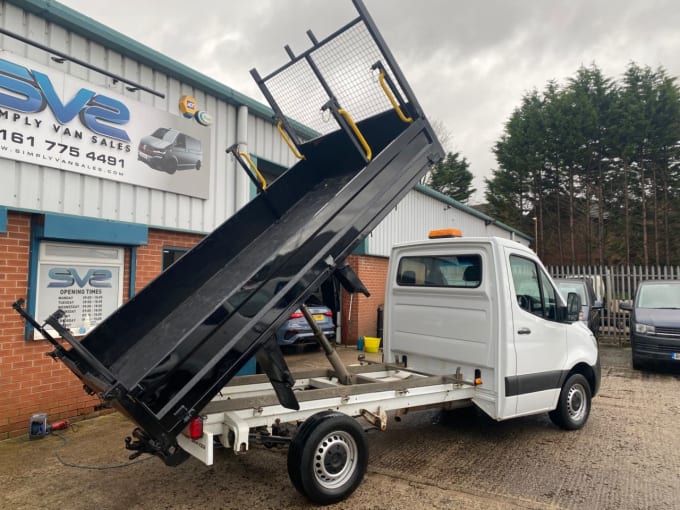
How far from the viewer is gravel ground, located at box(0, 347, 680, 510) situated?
374 cm

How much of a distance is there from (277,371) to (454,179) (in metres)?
39.2

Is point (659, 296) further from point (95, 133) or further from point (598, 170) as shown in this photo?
point (598, 170)

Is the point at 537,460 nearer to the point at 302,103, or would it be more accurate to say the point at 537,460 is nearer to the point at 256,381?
the point at 256,381

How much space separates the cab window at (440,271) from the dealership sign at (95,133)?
3608mm

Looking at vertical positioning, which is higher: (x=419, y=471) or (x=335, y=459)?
(x=335, y=459)

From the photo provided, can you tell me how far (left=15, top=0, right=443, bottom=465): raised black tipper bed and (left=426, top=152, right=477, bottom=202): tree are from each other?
36.6m

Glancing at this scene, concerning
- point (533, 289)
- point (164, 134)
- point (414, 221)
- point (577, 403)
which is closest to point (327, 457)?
point (533, 289)

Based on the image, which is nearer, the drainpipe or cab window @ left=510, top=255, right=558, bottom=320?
cab window @ left=510, top=255, right=558, bottom=320

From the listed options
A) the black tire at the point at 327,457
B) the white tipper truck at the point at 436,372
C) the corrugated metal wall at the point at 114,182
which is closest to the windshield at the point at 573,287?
the white tipper truck at the point at 436,372

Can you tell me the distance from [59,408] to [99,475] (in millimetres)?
1811

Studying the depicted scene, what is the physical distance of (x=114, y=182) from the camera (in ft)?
20.2

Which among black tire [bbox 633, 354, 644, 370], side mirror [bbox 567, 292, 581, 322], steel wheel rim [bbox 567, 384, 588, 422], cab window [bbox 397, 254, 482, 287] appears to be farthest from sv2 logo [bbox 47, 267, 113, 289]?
black tire [bbox 633, 354, 644, 370]

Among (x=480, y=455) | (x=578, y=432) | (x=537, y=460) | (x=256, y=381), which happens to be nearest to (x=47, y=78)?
(x=256, y=381)

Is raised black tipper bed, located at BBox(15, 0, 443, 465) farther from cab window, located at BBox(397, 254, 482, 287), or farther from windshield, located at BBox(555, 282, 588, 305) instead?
windshield, located at BBox(555, 282, 588, 305)
